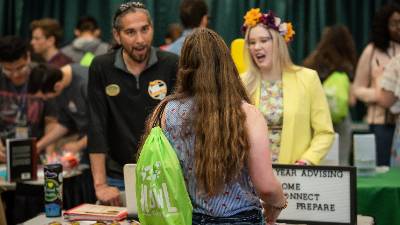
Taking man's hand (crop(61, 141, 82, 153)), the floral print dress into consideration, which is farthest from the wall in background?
the floral print dress

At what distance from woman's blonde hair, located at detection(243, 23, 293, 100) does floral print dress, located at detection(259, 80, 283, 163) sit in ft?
0.22

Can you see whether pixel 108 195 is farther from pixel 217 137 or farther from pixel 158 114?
pixel 217 137

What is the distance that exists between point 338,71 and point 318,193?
2670 millimetres

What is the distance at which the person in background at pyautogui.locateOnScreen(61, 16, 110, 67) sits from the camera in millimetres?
6637

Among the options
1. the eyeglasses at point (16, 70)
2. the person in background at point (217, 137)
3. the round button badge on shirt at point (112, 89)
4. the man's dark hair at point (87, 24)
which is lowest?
the person in background at point (217, 137)

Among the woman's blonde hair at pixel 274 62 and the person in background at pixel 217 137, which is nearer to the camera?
the person in background at pixel 217 137

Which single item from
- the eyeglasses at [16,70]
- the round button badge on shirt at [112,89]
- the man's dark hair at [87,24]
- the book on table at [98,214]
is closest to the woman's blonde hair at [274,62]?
the round button badge on shirt at [112,89]

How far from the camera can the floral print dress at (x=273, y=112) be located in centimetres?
366

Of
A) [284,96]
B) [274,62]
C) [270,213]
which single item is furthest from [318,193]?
[274,62]

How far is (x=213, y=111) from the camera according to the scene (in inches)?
92.7

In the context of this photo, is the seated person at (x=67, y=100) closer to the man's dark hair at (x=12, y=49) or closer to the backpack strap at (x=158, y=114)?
the man's dark hair at (x=12, y=49)

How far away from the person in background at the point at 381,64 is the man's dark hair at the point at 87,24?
2.67 metres

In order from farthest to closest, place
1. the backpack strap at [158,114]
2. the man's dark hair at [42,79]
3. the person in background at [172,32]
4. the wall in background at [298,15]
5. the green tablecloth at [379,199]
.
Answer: the wall in background at [298,15] → the person in background at [172,32] → the man's dark hair at [42,79] → the green tablecloth at [379,199] → the backpack strap at [158,114]

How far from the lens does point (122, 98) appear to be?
3516 mm
